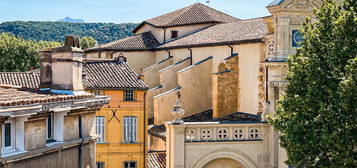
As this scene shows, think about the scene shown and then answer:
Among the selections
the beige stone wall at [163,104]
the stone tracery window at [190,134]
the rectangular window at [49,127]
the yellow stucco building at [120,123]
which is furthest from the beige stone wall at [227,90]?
the rectangular window at [49,127]

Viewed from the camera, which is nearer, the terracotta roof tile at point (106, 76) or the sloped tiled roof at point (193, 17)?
the terracotta roof tile at point (106, 76)

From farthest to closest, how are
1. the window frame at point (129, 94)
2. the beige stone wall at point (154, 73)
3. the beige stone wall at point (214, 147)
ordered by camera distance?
the beige stone wall at point (154, 73) → the window frame at point (129, 94) → the beige stone wall at point (214, 147)

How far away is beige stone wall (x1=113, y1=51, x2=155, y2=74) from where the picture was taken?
Result: 48.3m

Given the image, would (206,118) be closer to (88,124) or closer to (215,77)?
(215,77)

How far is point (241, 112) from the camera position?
32906 mm

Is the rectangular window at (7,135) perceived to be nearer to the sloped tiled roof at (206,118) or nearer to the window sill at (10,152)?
the window sill at (10,152)

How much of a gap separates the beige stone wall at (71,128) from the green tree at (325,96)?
19.6ft

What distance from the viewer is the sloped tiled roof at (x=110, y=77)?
33062 mm

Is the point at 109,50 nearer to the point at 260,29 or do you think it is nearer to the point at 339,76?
the point at 260,29

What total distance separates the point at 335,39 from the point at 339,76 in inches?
42.3

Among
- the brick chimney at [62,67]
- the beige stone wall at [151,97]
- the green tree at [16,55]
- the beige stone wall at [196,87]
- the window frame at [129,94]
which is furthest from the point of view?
the green tree at [16,55]

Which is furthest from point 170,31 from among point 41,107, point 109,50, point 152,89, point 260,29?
point 41,107

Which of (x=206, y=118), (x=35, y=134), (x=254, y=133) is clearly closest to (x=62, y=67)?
(x=35, y=134)

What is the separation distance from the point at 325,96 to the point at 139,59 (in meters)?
32.5
